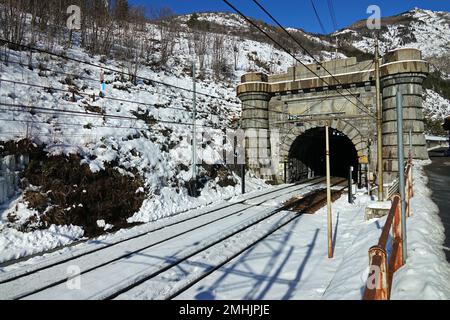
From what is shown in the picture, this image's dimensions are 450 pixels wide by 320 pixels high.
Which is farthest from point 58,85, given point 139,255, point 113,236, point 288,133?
point 288,133

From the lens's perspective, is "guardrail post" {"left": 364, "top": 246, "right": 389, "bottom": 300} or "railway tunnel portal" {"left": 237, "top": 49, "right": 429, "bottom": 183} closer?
"guardrail post" {"left": 364, "top": 246, "right": 389, "bottom": 300}

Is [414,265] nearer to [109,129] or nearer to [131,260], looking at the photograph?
[131,260]

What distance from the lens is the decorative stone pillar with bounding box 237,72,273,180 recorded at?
21.7m

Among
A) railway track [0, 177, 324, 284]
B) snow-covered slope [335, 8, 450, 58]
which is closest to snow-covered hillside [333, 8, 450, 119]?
snow-covered slope [335, 8, 450, 58]

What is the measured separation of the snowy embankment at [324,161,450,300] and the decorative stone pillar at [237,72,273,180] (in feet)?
43.7

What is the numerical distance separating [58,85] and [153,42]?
25.8 meters

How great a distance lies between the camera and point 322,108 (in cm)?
2019

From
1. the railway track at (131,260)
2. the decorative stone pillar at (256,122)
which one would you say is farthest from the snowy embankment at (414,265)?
the decorative stone pillar at (256,122)

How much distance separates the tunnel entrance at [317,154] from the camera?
23031mm

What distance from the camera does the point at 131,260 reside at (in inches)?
300

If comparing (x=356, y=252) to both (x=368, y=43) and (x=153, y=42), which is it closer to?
(x=153, y=42)

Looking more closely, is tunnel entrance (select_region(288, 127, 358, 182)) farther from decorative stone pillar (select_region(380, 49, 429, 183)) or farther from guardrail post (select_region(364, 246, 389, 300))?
guardrail post (select_region(364, 246, 389, 300))

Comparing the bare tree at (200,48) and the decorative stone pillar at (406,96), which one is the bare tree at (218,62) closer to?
the bare tree at (200,48)

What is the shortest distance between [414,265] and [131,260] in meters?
6.23
